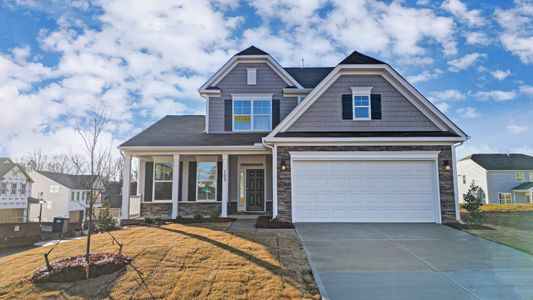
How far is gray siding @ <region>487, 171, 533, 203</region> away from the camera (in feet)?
106

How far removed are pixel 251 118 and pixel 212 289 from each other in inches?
398

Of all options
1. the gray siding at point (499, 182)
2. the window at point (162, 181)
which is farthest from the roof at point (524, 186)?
the window at point (162, 181)

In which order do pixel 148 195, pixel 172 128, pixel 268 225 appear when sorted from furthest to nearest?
pixel 172 128, pixel 148 195, pixel 268 225

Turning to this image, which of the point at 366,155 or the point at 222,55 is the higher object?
the point at 222,55

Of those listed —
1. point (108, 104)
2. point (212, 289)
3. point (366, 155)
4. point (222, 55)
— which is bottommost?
point (212, 289)

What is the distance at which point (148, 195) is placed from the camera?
14.0m

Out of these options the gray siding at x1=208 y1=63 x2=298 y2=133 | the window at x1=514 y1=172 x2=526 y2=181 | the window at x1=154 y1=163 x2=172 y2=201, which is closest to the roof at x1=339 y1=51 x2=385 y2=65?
the gray siding at x1=208 y1=63 x2=298 y2=133

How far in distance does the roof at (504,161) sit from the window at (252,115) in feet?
96.0

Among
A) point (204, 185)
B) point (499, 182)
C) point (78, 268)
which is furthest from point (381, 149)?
point (499, 182)

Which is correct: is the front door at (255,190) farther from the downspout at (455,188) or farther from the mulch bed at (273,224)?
the downspout at (455,188)

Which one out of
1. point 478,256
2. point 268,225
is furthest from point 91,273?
point 478,256

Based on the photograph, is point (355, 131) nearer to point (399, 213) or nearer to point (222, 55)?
point (399, 213)

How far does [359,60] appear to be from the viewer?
487 inches

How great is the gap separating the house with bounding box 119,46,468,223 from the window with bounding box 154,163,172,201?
0.04 metres
